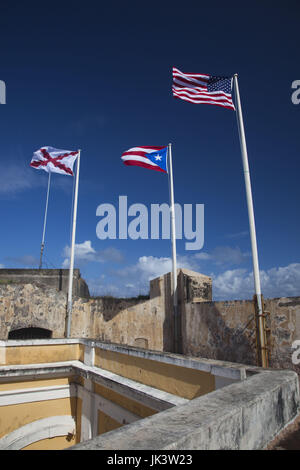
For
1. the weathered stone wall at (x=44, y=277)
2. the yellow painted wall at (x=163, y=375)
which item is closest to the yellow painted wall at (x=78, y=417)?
the yellow painted wall at (x=163, y=375)

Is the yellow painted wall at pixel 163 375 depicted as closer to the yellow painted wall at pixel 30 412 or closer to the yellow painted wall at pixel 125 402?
the yellow painted wall at pixel 125 402

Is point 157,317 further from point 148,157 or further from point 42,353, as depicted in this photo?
point 148,157

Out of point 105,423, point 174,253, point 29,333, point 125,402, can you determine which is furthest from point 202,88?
point 29,333

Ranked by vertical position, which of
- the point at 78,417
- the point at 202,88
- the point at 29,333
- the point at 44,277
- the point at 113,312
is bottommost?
the point at 78,417

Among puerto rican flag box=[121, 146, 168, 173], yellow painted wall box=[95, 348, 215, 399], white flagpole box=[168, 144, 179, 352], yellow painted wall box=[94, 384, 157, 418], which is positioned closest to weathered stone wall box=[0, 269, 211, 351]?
white flagpole box=[168, 144, 179, 352]

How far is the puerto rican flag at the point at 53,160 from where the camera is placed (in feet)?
38.7

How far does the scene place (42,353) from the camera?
282 inches

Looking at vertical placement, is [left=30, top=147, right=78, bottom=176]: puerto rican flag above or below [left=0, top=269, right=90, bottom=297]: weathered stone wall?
above

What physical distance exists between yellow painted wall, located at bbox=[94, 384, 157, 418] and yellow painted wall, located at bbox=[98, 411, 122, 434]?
1.05 feet

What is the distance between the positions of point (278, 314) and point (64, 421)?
5.39 meters

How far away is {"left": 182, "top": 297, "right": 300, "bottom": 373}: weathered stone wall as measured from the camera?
6.39 meters

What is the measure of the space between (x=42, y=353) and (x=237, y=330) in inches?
189

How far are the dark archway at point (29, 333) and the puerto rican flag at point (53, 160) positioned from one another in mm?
5963

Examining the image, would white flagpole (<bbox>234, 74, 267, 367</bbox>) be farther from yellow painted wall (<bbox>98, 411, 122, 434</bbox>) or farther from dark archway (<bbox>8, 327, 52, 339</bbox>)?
dark archway (<bbox>8, 327, 52, 339</bbox>)
